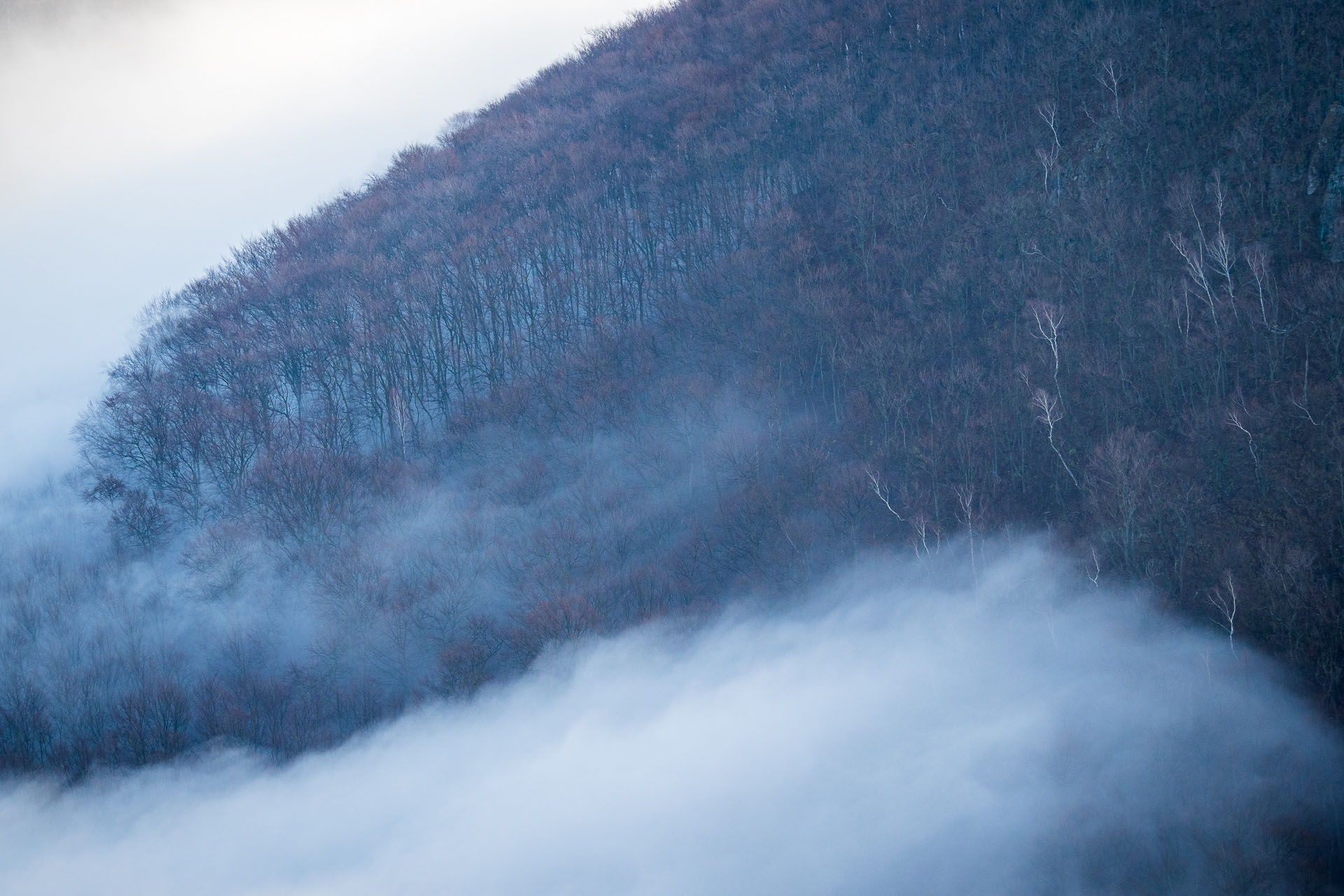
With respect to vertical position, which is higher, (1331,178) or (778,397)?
(1331,178)

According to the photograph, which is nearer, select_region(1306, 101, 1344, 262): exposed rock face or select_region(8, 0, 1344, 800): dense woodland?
select_region(1306, 101, 1344, 262): exposed rock face

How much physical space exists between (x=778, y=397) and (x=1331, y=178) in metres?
36.6

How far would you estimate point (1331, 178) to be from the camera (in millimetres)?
52219

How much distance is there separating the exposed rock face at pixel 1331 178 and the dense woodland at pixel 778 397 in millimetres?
211

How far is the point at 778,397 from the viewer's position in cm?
6938

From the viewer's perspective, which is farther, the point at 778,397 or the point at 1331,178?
the point at 778,397

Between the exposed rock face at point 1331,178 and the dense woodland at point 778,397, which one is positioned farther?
the dense woodland at point 778,397

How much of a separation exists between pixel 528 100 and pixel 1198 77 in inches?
3080

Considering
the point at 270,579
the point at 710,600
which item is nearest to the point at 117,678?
the point at 270,579

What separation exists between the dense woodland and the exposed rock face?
21 centimetres

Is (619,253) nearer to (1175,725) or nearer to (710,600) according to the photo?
(710,600)

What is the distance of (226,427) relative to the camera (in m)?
75.0

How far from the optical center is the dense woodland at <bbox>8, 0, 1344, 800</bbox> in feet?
169

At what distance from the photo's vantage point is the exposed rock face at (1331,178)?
5112 centimetres
